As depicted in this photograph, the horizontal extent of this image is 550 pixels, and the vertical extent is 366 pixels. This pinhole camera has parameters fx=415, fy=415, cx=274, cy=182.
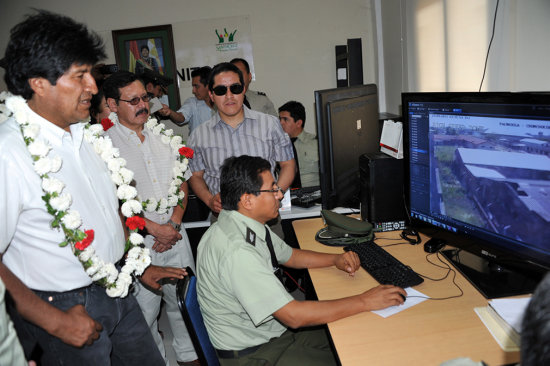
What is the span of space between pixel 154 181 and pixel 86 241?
41.4 inches

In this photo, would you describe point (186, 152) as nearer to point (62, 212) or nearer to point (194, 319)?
point (62, 212)

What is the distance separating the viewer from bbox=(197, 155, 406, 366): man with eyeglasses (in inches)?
54.7

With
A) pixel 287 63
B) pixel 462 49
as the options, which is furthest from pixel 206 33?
pixel 462 49

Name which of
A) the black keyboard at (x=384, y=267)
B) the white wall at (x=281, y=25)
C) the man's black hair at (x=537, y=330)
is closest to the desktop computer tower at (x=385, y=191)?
the black keyboard at (x=384, y=267)

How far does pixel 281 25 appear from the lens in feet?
17.5

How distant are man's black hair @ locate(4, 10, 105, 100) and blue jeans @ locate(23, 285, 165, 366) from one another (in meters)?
0.73

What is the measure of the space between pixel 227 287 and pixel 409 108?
1.03m

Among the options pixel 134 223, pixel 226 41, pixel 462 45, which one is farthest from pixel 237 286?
pixel 226 41

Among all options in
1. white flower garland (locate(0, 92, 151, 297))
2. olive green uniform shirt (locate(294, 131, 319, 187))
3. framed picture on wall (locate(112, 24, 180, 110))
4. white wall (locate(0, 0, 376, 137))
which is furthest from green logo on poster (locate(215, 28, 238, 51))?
white flower garland (locate(0, 92, 151, 297))

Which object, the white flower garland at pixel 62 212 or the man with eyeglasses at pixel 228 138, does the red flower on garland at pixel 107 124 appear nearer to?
the man with eyeglasses at pixel 228 138

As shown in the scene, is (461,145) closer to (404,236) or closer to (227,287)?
(404,236)

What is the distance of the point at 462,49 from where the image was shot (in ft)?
9.86

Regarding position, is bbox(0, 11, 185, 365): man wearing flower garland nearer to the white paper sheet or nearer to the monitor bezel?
the white paper sheet

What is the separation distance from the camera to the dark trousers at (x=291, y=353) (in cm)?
153
